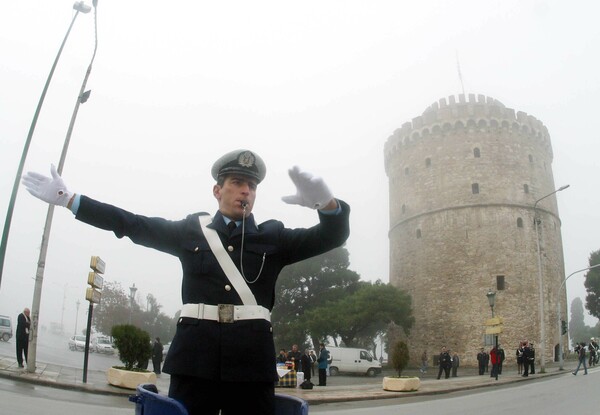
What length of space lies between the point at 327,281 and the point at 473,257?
11.0 meters

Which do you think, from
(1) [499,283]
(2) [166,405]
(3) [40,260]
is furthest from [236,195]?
(1) [499,283]

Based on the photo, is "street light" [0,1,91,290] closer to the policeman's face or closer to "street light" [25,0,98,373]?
"street light" [25,0,98,373]

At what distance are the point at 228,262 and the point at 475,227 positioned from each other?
35397 millimetres

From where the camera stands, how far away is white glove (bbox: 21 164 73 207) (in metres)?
2.71

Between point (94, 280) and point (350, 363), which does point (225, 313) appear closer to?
point (94, 280)

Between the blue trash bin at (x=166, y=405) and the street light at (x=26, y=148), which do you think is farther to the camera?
the street light at (x=26, y=148)

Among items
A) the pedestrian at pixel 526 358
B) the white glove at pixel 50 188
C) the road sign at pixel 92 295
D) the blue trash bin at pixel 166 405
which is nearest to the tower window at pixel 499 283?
the pedestrian at pixel 526 358

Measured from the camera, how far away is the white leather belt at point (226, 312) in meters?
2.45

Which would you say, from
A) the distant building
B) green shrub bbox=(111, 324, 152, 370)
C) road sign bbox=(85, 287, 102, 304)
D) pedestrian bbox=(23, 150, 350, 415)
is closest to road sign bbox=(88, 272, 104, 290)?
road sign bbox=(85, 287, 102, 304)

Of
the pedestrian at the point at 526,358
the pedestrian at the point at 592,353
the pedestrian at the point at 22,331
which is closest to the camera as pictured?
the pedestrian at the point at 22,331

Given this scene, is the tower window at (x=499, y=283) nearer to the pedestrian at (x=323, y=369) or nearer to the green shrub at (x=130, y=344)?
the pedestrian at (x=323, y=369)

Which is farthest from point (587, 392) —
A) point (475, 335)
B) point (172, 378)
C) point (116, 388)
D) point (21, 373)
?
point (475, 335)

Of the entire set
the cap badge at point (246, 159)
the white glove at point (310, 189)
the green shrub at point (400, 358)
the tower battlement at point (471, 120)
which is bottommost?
the green shrub at point (400, 358)

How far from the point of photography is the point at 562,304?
1428 inches
